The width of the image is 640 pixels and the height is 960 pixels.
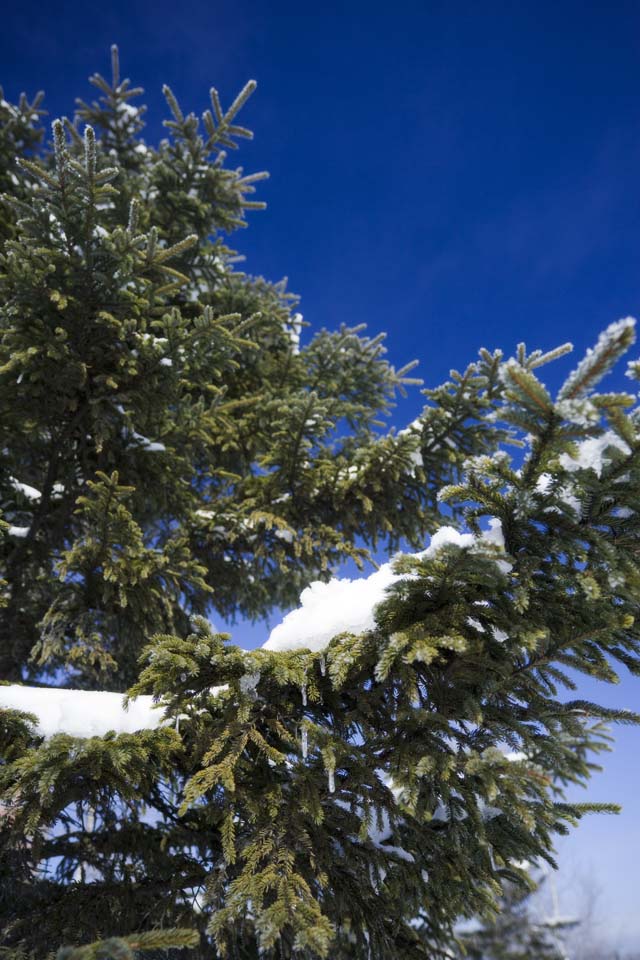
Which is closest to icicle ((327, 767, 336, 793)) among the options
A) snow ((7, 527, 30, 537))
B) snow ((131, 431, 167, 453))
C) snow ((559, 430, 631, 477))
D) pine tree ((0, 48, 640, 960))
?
pine tree ((0, 48, 640, 960))

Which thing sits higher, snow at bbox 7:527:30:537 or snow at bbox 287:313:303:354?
snow at bbox 287:313:303:354

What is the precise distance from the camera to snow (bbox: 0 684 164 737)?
2.94 m

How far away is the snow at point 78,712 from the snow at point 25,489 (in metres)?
3.18

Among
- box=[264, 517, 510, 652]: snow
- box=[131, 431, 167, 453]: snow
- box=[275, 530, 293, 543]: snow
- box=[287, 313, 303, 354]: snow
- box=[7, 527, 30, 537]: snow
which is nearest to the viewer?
box=[264, 517, 510, 652]: snow

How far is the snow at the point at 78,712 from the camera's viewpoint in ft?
9.64

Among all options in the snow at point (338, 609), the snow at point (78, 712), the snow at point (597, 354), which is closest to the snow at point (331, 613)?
the snow at point (338, 609)

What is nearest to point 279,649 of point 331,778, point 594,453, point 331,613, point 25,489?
point 331,613

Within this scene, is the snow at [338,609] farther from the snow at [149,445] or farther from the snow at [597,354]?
the snow at [149,445]

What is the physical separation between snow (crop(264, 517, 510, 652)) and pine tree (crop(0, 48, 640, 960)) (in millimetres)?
16

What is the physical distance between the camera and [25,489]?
6.14m

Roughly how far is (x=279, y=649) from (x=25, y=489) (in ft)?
14.2

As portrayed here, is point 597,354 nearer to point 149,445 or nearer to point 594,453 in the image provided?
point 594,453

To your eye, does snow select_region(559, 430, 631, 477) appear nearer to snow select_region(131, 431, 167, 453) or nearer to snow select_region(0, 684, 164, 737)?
snow select_region(0, 684, 164, 737)

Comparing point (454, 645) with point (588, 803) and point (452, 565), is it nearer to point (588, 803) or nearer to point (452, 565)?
point (452, 565)
